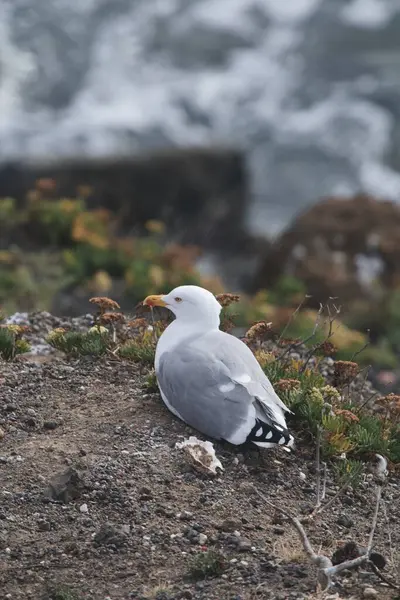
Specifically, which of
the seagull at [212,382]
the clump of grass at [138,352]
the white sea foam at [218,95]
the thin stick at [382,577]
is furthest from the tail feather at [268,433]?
the white sea foam at [218,95]

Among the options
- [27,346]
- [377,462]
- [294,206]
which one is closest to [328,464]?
[377,462]

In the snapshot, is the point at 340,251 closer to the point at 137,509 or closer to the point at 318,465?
the point at 318,465

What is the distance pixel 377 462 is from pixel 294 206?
456 inches

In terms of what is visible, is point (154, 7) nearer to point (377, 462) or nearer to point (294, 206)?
point (294, 206)

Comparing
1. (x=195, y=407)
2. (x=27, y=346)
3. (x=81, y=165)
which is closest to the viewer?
(x=195, y=407)

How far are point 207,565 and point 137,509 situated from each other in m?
0.48

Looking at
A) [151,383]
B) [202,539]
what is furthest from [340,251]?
[202,539]

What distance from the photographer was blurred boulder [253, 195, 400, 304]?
10.3 meters

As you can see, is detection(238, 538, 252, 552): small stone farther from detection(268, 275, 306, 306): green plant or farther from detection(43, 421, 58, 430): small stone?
detection(268, 275, 306, 306): green plant

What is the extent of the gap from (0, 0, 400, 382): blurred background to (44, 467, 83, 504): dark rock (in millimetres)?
3459

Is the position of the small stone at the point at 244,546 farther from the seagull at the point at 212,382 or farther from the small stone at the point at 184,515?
the seagull at the point at 212,382

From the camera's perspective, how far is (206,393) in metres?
4.80

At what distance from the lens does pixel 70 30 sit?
19.5 metres

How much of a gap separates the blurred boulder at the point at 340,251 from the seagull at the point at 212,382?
17.3 feet
